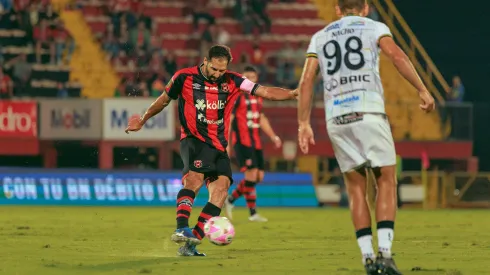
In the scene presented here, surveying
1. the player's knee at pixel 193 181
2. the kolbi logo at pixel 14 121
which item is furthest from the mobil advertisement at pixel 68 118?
the player's knee at pixel 193 181

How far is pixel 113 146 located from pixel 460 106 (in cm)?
839

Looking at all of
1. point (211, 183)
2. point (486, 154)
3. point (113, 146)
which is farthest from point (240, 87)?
point (486, 154)

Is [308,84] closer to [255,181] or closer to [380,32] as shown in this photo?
[380,32]

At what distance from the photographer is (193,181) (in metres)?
11.2

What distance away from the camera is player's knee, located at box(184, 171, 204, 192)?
1120cm

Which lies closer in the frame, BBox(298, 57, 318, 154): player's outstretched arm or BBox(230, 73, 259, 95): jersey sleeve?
BBox(298, 57, 318, 154): player's outstretched arm

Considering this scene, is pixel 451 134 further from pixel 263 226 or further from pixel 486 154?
pixel 263 226

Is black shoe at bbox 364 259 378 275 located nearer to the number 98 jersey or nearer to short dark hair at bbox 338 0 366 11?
the number 98 jersey

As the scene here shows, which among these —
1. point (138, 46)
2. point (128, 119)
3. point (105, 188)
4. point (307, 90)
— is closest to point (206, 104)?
point (307, 90)

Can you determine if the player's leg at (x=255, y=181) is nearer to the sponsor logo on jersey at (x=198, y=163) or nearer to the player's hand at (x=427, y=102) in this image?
the sponsor logo on jersey at (x=198, y=163)

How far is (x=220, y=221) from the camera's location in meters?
10.8

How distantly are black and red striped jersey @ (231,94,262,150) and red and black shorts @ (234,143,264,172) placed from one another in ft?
0.25

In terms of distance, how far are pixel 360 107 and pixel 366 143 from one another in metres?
0.28

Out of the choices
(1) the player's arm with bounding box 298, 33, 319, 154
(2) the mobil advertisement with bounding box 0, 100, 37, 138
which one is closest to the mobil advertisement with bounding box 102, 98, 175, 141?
(2) the mobil advertisement with bounding box 0, 100, 37, 138
